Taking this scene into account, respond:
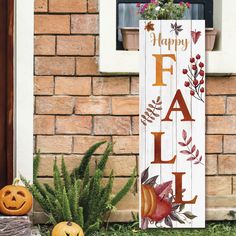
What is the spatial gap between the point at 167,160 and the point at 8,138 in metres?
1.31

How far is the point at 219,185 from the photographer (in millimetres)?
7273

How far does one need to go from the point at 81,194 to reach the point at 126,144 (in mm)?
593

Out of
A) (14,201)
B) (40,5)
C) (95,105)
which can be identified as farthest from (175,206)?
(40,5)

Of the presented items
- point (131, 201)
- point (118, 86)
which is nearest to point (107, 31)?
point (118, 86)

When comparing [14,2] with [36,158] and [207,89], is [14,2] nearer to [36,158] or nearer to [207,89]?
[36,158]

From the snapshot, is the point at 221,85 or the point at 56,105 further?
the point at 221,85

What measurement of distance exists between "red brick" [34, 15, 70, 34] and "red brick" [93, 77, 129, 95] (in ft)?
1.57

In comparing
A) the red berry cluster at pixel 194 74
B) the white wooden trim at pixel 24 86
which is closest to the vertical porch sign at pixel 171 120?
the red berry cluster at pixel 194 74

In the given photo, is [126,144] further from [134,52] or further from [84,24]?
[84,24]

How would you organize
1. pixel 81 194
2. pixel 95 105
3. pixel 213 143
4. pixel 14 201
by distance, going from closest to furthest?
1. pixel 14 201
2. pixel 81 194
3. pixel 95 105
4. pixel 213 143

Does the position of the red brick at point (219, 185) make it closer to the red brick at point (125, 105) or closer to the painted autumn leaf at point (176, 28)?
the red brick at point (125, 105)

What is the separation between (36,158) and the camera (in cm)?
699

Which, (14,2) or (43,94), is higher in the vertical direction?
(14,2)

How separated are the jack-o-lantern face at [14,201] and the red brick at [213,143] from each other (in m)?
1.55
